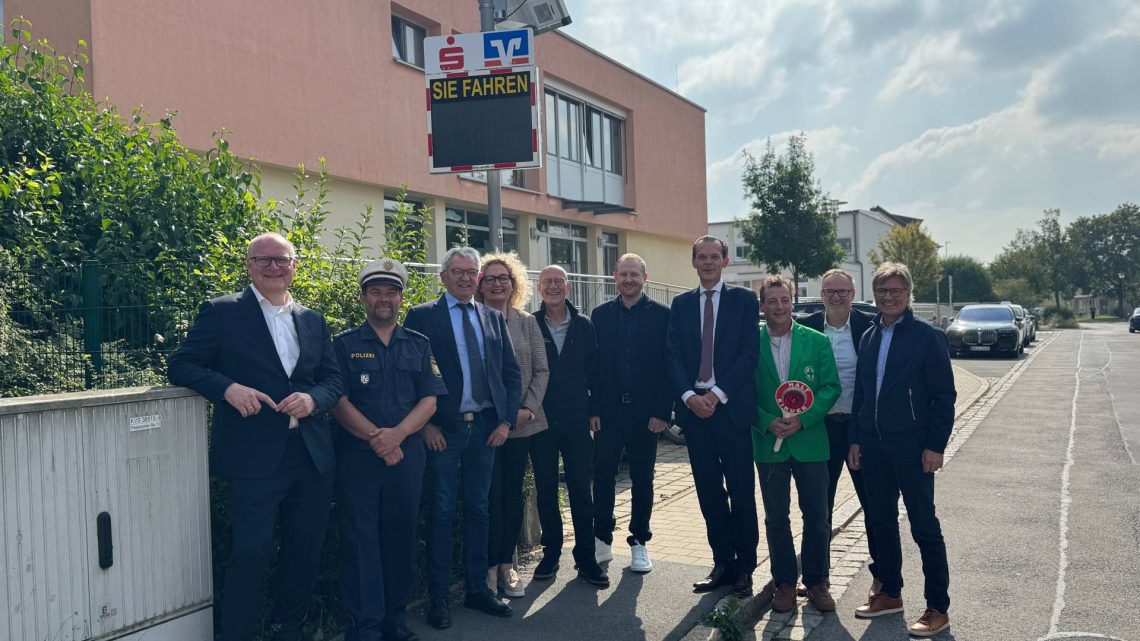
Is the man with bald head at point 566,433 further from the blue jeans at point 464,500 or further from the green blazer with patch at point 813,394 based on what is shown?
the green blazer with patch at point 813,394

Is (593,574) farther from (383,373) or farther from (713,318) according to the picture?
(383,373)

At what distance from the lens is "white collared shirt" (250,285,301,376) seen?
4.08m

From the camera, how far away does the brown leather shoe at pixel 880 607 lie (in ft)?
16.8

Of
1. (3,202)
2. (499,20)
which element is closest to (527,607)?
(3,202)

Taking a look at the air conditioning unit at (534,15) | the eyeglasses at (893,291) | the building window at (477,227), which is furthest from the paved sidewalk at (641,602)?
the building window at (477,227)

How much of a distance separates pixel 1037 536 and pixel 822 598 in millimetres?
2570

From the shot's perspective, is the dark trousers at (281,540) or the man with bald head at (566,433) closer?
the dark trousers at (281,540)

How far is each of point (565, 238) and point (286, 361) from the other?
19427 millimetres

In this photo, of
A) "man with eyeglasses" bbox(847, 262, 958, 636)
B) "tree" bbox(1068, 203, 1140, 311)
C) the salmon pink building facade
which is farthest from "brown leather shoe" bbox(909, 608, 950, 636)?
"tree" bbox(1068, 203, 1140, 311)

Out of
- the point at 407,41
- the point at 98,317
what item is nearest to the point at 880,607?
the point at 98,317

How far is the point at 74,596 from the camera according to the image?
350 cm

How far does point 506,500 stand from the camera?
18.0ft

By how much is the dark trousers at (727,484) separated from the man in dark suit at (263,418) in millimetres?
2318

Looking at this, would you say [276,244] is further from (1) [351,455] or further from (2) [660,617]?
(2) [660,617]
